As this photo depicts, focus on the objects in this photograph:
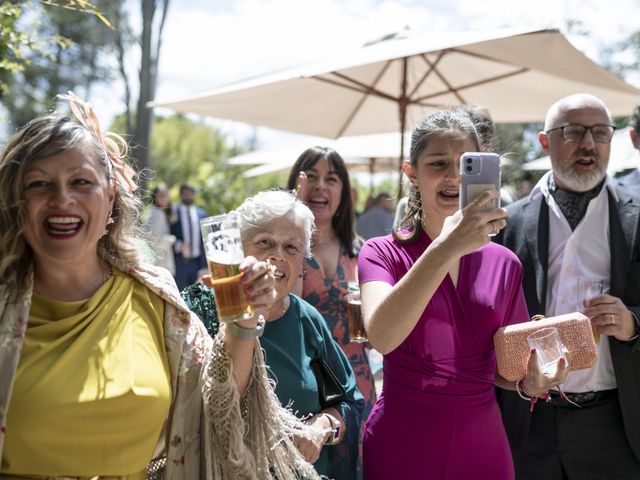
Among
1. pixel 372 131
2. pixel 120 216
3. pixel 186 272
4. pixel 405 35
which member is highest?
pixel 405 35

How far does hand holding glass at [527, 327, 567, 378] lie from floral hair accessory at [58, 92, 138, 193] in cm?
140

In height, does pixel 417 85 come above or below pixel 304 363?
above

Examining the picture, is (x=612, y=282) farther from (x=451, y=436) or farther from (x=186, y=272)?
(x=186, y=272)

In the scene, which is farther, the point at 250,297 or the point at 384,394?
the point at 384,394

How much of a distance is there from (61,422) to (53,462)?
0.36ft

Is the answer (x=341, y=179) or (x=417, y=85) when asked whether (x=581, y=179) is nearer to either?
(x=341, y=179)

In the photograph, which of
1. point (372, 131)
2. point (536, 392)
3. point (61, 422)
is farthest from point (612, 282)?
point (372, 131)

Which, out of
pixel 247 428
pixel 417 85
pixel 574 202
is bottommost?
pixel 247 428

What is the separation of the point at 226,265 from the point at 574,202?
1.91 metres

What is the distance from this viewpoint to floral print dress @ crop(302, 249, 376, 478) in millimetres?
3576

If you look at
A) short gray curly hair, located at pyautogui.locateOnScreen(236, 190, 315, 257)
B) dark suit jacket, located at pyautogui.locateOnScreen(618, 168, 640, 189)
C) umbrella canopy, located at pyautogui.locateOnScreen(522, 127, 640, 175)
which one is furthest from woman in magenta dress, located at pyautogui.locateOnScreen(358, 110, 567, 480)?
umbrella canopy, located at pyautogui.locateOnScreen(522, 127, 640, 175)

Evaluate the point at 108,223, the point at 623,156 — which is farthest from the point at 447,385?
the point at 623,156

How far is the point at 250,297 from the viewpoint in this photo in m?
1.79

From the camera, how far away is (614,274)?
2.81m
